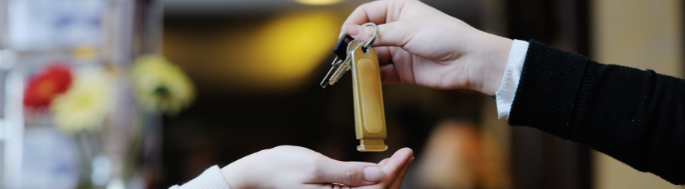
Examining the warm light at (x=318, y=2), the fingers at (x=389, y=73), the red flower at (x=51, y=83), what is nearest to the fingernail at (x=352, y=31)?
the fingers at (x=389, y=73)

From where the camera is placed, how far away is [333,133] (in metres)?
1.61

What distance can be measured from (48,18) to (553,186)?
186cm

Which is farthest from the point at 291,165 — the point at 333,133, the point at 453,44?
the point at 333,133

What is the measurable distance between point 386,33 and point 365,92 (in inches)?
4.6

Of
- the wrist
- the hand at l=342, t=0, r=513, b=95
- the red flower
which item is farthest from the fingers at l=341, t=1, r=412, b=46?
the red flower

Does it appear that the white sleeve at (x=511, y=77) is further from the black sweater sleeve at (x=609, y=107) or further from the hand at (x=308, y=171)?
the hand at (x=308, y=171)

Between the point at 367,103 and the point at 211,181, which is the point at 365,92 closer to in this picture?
the point at 367,103

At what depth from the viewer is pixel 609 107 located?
0.54 m

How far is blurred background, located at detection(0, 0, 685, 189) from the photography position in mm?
1225

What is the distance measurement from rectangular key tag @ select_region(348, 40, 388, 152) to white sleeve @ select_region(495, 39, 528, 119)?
0.20 metres

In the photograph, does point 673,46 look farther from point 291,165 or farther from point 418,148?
point 291,165

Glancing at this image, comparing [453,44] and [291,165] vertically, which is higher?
[453,44]

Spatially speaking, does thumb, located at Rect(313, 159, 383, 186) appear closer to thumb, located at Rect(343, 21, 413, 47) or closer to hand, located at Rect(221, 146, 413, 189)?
hand, located at Rect(221, 146, 413, 189)

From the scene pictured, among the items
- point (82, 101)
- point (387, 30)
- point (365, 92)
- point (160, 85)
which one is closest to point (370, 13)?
point (387, 30)
